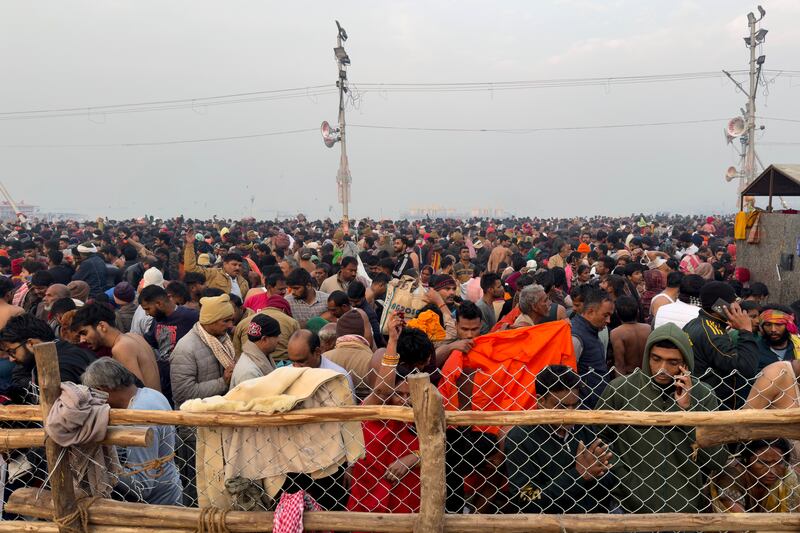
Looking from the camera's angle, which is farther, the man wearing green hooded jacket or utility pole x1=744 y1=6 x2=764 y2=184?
utility pole x1=744 y1=6 x2=764 y2=184

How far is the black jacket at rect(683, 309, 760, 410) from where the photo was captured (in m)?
4.59

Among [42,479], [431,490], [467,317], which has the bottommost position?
[42,479]

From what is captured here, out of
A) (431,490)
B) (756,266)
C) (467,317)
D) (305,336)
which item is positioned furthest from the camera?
(756,266)

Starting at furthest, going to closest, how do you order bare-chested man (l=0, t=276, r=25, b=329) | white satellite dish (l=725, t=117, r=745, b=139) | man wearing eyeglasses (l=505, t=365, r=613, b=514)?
white satellite dish (l=725, t=117, r=745, b=139) → bare-chested man (l=0, t=276, r=25, b=329) → man wearing eyeglasses (l=505, t=365, r=613, b=514)

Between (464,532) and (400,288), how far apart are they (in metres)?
3.52

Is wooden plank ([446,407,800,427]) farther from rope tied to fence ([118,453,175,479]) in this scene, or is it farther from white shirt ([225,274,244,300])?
white shirt ([225,274,244,300])

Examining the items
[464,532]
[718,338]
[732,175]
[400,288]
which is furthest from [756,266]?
[732,175]

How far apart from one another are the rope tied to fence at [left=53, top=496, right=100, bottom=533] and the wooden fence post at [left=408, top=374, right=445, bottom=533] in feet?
5.94

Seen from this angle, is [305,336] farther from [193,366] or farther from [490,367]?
[490,367]

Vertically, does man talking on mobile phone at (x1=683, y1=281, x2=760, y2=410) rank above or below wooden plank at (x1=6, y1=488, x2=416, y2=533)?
above

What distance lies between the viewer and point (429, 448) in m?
2.88

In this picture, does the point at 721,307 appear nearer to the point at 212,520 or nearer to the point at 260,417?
the point at 260,417

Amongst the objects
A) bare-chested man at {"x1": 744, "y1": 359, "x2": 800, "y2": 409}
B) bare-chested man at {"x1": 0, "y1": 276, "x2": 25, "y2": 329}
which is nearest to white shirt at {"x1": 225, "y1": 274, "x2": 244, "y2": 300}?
bare-chested man at {"x1": 0, "y1": 276, "x2": 25, "y2": 329}

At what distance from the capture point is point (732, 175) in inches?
1278
